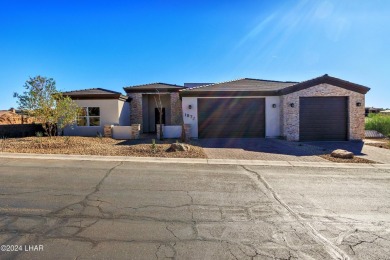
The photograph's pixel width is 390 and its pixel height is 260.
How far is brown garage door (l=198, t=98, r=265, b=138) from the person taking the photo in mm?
17000

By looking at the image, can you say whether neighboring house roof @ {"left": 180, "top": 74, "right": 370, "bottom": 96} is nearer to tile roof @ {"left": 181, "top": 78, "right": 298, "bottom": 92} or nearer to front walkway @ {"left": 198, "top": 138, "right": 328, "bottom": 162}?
tile roof @ {"left": 181, "top": 78, "right": 298, "bottom": 92}

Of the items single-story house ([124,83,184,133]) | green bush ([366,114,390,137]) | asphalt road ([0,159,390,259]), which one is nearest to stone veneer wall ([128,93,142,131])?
single-story house ([124,83,184,133])

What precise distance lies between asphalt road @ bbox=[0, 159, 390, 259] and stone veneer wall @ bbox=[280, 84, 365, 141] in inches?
337

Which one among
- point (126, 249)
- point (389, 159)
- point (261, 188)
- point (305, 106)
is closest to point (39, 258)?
point (126, 249)

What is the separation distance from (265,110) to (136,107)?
43.0ft

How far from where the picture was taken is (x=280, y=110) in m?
17.0

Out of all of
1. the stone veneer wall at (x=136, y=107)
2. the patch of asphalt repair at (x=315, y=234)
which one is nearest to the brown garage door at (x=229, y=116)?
the stone veneer wall at (x=136, y=107)

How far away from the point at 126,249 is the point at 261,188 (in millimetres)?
4208

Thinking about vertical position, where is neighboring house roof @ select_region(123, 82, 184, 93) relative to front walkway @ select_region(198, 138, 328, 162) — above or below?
above

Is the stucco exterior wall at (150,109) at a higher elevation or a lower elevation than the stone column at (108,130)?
higher

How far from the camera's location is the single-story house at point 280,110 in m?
16.0

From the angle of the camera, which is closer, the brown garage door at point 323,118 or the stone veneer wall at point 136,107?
the brown garage door at point 323,118

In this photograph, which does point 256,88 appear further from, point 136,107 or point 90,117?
point 90,117

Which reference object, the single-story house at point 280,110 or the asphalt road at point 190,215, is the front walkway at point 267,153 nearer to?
the asphalt road at point 190,215
